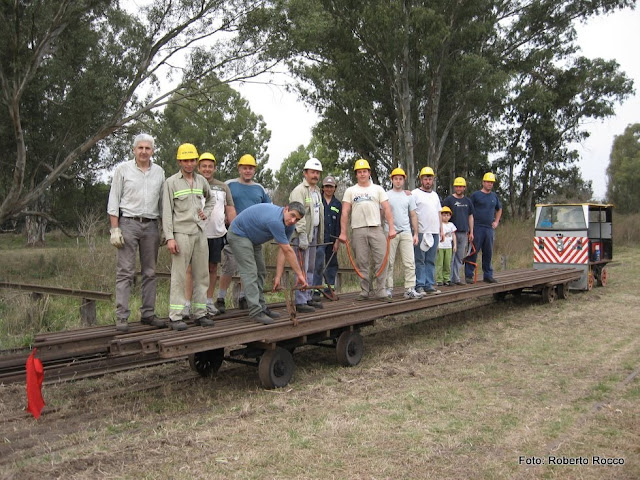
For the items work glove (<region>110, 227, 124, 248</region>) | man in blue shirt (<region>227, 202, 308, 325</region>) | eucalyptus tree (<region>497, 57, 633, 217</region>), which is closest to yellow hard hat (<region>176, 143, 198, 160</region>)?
man in blue shirt (<region>227, 202, 308, 325</region>)

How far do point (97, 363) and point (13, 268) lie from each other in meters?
A: 16.7

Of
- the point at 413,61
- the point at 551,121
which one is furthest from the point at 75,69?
the point at 551,121

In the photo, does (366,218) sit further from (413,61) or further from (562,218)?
(413,61)

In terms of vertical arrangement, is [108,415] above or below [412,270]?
below

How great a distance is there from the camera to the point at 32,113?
21344mm

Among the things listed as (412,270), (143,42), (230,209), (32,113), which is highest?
(143,42)

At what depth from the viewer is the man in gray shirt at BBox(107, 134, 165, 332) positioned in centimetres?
557

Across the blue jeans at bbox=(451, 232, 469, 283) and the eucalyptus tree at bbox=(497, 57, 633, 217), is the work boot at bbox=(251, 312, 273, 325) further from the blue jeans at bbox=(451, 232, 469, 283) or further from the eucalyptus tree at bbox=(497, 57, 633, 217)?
the eucalyptus tree at bbox=(497, 57, 633, 217)

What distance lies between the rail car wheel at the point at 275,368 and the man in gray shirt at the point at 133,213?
1.09m

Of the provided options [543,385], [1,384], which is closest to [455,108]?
[543,385]

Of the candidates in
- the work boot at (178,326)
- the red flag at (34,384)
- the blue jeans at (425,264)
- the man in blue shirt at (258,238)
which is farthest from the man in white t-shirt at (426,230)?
the red flag at (34,384)

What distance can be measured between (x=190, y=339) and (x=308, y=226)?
256 cm

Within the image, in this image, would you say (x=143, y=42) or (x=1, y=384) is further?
(x=143, y=42)

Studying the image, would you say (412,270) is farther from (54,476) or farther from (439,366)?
(54,476)
